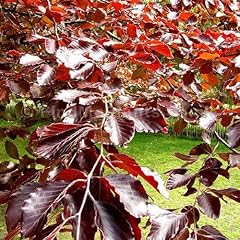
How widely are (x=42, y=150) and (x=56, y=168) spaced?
0.17 metres

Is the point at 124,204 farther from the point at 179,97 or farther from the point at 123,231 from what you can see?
the point at 179,97

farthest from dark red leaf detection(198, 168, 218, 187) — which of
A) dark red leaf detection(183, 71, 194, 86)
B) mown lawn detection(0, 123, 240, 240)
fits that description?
mown lawn detection(0, 123, 240, 240)

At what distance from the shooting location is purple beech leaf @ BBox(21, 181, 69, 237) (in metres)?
0.53

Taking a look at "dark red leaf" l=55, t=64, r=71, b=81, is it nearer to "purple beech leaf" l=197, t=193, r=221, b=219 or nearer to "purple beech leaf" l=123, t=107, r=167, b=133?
"purple beech leaf" l=123, t=107, r=167, b=133

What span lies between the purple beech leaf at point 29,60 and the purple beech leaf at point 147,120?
0.29 m

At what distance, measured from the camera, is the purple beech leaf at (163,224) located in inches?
28.1

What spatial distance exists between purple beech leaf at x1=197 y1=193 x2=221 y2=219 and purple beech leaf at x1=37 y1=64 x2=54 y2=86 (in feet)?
1.33

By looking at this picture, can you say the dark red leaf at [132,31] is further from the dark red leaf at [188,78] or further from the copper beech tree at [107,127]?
the dark red leaf at [188,78]

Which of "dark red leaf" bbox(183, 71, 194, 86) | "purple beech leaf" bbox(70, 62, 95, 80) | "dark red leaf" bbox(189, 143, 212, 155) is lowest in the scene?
"dark red leaf" bbox(189, 143, 212, 155)

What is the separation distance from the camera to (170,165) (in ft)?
24.7

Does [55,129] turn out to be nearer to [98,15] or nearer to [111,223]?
[111,223]

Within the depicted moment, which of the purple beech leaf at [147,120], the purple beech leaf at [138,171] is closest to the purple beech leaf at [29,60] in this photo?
the purple beech leaf at [147,120]

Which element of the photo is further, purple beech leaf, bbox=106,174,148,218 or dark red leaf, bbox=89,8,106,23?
dark red leaf, bbox=89,8,106,23

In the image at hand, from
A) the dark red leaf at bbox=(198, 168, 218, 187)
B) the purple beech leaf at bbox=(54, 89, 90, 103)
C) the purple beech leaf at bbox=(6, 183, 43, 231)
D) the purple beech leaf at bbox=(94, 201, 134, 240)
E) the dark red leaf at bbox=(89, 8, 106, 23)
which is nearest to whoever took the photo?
the purple beech leaf at bbox=(94, 201, 134, 240)
